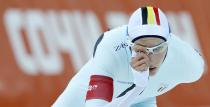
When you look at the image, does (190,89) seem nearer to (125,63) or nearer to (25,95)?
(25,95)

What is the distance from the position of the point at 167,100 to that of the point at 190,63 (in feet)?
11.9

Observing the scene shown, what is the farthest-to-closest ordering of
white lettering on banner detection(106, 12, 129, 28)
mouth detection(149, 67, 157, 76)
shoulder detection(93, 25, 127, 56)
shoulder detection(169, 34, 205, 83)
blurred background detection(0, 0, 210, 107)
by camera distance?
white lettering on banner detection(106, 12, 129, 28) < blurred background detection(0, 0, 210, 107) < shoulder detection(169, 34, 205, 83) < shoulder detection(93, 25, 127, 56) < mouth detection(149, 67, 157, 76)

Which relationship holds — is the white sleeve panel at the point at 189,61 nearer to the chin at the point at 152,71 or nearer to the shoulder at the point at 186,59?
the shoulder at the point at 186,59

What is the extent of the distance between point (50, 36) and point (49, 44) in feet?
0.29

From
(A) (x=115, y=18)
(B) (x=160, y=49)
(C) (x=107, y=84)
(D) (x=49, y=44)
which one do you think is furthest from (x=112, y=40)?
(A) (x=115, y=18)

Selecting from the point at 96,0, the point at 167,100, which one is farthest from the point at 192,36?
the point at 96,0

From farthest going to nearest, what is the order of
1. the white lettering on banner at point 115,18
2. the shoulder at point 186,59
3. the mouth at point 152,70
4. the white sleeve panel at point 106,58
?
1. the white lettering on banner at point 115,18
2. the shoulder at point 186,59
3. the white sleeve panel at point 106,58
4. the mouth at point 152,70

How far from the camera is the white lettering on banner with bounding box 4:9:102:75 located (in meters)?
7.00

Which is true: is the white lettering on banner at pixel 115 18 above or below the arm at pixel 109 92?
above

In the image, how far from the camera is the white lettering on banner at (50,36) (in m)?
7.00

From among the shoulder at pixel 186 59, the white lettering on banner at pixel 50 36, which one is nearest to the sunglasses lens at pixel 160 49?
the shoulder at pixel 186 59

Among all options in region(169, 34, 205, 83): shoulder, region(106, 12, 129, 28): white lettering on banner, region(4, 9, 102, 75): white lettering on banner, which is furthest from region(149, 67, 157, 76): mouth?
region(106, 12, 129, 28): white lettering on banner

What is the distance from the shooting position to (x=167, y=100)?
802cm

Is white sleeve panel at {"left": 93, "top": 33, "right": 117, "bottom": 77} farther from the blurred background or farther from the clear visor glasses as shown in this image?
the blurred background
